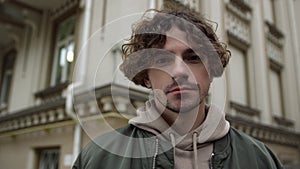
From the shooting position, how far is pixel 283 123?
22.2ft

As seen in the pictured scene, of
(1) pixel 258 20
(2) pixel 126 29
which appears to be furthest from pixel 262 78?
(2) pixel 126 29

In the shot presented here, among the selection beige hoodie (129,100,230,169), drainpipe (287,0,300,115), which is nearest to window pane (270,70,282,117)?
drainpipe (287,0,300,115)

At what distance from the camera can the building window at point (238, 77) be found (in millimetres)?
5446

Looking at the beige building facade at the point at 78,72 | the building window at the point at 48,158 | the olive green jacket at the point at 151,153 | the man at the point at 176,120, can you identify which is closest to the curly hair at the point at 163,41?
the man at the point at 176,120

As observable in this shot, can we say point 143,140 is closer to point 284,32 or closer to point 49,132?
point 49,132

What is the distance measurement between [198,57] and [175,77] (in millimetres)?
138

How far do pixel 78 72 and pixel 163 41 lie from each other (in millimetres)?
2693

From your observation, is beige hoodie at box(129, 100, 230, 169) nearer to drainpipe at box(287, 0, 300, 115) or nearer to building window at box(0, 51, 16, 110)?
building window at box(0, 51, 16, 110)

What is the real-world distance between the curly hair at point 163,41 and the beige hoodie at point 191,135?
0.53 ft

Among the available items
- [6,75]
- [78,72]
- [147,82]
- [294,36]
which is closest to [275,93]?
[294,36]

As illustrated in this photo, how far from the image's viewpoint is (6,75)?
730 cm

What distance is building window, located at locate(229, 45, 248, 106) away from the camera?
5.45 metres

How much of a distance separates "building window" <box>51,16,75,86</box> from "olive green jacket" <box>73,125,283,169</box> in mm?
3868

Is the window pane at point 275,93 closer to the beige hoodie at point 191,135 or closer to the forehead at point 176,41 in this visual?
the beige hoodie at point 191,135
